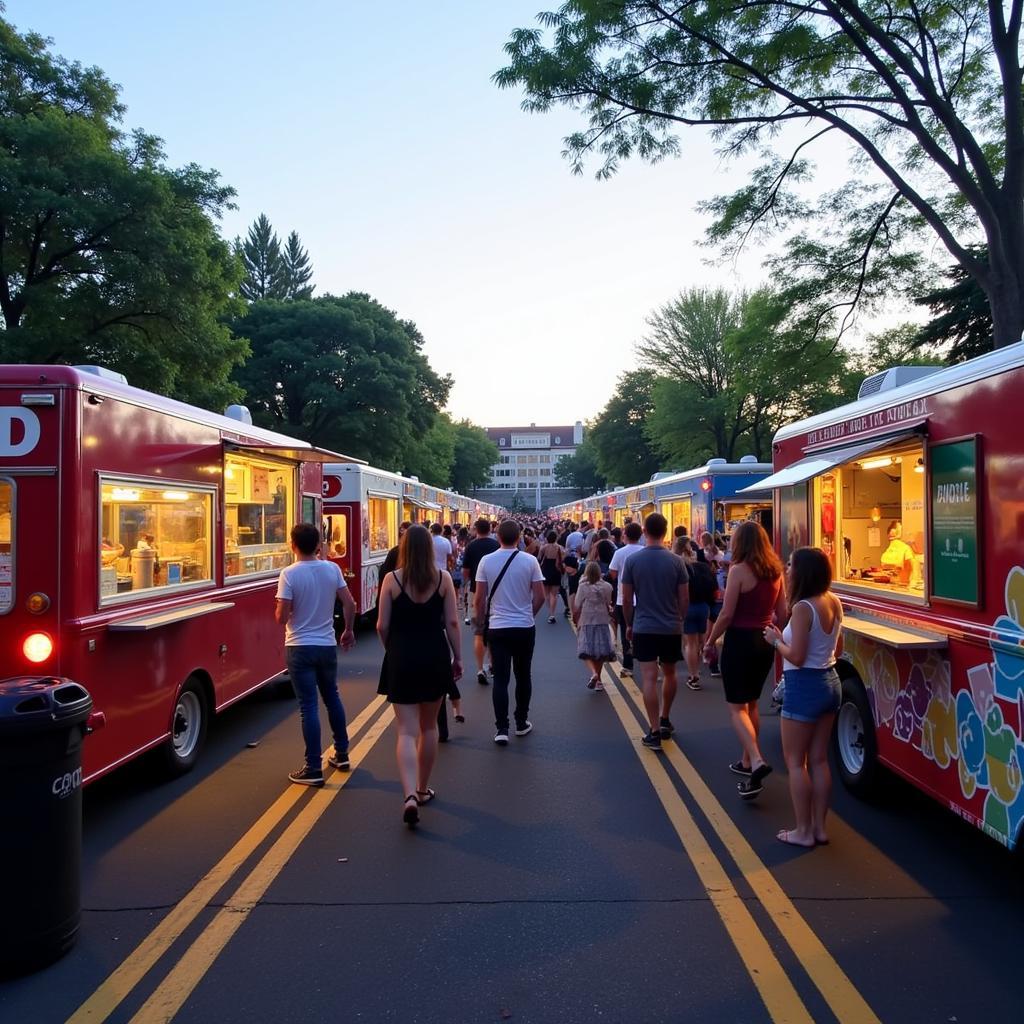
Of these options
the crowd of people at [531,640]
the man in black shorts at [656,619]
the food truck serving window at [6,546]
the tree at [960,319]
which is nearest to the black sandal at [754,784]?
the crowd of people at [531,640]

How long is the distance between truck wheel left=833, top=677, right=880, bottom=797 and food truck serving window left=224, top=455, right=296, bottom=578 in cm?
529

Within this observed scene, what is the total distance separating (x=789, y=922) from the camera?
4086 mm

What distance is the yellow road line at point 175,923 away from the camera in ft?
11.2

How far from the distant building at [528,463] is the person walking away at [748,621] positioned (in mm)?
138552

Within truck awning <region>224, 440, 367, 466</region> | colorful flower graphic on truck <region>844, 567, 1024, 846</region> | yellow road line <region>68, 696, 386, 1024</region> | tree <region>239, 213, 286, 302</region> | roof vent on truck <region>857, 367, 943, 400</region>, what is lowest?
yellow road line <region>68, 696, 386, 1024</region>

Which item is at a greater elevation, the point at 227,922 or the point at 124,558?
the point at 124,558

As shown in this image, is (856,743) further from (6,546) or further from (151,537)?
(6,546)

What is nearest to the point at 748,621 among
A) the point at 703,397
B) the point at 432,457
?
the point at 703,397

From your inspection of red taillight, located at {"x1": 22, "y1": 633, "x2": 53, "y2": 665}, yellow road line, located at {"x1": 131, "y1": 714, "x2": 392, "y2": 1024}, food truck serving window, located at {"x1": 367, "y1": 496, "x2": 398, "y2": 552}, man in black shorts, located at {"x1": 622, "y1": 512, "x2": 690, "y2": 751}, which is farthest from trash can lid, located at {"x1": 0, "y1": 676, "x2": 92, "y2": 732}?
food truck serving window, located at {"x1": 367, "y1": 496, "x2": 398, "y2": 552}

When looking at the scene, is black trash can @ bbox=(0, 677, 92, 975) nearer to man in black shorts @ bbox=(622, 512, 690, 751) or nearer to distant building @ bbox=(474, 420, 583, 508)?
man in black shorts @ bbox=(622, 512, 690, 751)

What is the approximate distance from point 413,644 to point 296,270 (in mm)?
75321

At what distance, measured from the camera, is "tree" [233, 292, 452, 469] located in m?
39.3

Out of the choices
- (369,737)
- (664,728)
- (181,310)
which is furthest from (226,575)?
(181,310)

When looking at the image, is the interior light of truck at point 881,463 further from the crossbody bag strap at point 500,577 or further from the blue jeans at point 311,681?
the blue jeans at point 311,681
